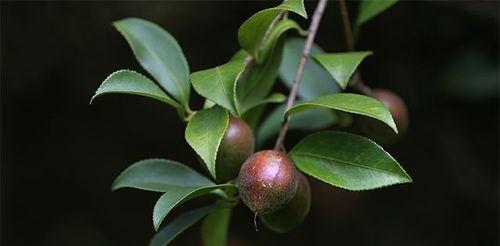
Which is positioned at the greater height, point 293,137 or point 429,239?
point 293,137

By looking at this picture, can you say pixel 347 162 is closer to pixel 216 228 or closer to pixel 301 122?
pixel 216 228

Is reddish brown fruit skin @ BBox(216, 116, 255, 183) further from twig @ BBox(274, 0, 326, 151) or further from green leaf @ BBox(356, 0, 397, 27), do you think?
green leaf @ BBox(356, 0, 397, 27)

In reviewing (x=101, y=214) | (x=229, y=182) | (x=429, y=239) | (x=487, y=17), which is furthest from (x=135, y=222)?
(x=229, y=182)

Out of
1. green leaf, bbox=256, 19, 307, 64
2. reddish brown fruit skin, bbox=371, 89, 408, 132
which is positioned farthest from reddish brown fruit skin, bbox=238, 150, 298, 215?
reddish brown fruit skin, bbox=371, 89, 408, 132

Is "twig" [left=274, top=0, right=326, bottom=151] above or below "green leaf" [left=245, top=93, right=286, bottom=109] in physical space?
above

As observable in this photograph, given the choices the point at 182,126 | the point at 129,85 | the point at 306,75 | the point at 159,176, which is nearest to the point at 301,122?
the point at 306,75

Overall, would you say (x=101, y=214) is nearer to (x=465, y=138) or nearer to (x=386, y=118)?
(x=465, y=138)
